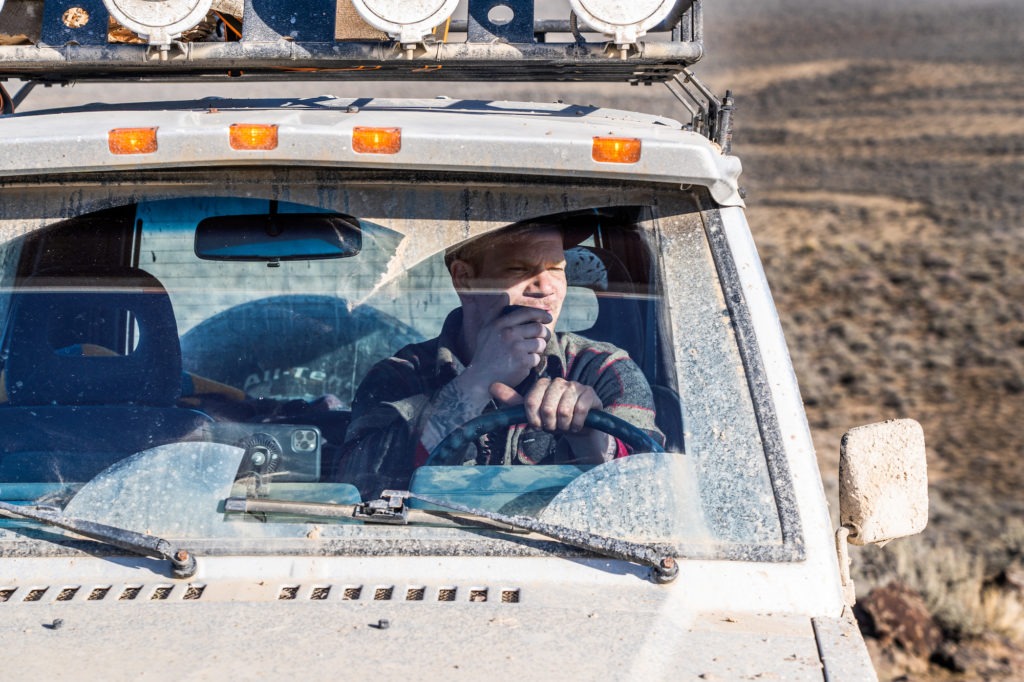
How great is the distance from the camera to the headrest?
2.68m

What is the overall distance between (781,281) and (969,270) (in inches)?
88.6

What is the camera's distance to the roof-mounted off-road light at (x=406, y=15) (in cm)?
254

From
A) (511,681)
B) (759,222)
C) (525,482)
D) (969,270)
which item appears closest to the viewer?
(511,681)

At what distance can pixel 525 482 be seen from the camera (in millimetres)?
2434

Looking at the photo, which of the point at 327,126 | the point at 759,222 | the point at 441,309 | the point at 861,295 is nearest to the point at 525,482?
the point at 441,309

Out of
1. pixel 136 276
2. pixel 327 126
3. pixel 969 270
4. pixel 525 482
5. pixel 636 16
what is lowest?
pixel 525 482

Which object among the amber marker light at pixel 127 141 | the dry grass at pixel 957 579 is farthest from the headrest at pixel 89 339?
the dry grass at pixel 957 579

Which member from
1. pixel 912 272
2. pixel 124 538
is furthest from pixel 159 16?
pixel 912 272

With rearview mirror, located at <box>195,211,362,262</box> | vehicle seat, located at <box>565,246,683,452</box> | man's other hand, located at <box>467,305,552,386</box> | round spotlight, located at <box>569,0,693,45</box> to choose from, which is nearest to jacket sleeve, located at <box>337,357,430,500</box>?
man's other hand, located at <box>467,305,552,386</box>

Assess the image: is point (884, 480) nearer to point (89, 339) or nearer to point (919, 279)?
point (89, 339)

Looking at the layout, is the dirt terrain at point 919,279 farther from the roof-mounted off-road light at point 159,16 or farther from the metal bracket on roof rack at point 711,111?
the roof-mounted off-road light at point 159,16

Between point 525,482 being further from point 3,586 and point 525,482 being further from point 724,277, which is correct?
point 3,586

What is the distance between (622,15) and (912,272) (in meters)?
12.9

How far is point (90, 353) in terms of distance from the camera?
2.73 m
